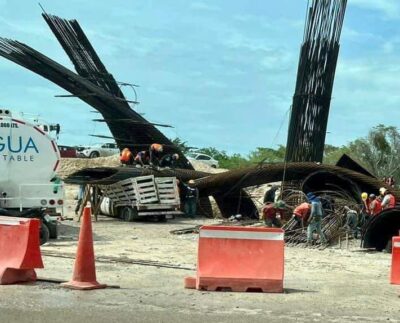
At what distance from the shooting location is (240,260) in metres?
10.0

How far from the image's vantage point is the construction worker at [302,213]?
20005 millimetres

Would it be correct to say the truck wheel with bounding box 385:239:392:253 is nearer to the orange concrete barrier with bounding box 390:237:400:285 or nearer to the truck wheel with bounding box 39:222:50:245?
the orange concrete barrier with bounding box 390:237:400:285

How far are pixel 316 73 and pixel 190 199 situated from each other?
711 cm

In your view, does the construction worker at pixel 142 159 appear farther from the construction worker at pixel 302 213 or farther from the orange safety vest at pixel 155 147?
the construction worker at pixel 302 213

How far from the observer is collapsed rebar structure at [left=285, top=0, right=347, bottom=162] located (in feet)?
81.5

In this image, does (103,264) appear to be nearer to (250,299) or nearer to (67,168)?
(250,299)

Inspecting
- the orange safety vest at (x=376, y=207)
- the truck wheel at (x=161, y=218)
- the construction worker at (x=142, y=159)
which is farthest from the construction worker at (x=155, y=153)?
the orange safety vest at (x=376, y=207)

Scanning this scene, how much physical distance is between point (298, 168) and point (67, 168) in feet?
65.0

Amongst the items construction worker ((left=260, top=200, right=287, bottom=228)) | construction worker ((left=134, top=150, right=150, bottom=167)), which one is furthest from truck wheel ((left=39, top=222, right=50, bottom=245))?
construction worker ((left=134, top=150, right=150, bottom=167))

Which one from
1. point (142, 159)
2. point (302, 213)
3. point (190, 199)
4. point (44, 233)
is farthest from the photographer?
point (142, 159)

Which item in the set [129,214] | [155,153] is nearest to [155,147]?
[155,153]

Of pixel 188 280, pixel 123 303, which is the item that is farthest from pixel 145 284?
pixel 123 303

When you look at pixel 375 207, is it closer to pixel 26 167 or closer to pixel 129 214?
pixel 129 214

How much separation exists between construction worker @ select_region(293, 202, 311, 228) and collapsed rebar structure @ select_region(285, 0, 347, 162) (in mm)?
6020
